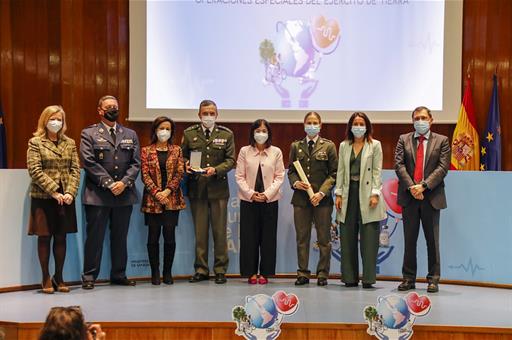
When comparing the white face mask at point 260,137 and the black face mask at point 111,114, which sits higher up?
the black face mask at point 111,114

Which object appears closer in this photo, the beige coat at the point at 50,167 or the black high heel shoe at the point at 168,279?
the beige coat at the point at 50,167

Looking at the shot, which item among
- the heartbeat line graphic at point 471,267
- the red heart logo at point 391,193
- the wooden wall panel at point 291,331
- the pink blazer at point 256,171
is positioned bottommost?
the wooden wall panel at point 291,331

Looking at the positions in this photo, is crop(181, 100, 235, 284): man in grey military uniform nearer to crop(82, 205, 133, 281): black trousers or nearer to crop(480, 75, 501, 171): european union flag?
crop(82, 205, 133, 281): black trousers

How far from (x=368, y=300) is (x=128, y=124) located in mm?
3387

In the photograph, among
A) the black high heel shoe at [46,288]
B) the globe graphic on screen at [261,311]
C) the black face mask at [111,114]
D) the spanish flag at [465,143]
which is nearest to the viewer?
the globe graphic on screen at [261,311]

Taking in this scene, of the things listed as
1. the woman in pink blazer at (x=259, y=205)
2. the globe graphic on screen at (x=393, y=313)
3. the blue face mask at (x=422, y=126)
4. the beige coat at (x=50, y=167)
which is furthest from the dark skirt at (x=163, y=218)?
the globe graphic on screen at (x=393, y=313)

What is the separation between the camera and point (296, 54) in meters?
7.49

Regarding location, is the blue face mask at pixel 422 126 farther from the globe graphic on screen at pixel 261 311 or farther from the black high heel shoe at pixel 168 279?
the black high heel shoe at pixel 168 279

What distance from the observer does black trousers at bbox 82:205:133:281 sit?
581 centimetres

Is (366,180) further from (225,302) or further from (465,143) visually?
(465,143)

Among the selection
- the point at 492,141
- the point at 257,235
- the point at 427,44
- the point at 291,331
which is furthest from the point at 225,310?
the point at 427,44

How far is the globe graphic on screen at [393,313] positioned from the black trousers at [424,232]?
1515mm

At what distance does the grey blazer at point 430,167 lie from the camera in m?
5.64

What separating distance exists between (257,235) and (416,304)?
6.62ft
